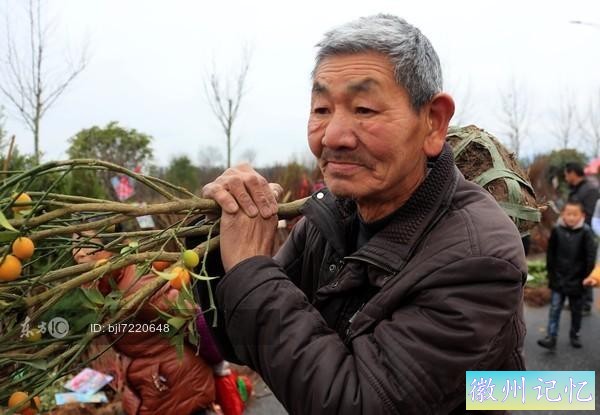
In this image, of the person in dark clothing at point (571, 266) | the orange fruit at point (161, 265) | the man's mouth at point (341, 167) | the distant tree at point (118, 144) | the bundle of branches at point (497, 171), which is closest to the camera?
the man's mouth at point (341, 167)

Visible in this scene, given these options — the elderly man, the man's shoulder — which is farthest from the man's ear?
the man's shoulder

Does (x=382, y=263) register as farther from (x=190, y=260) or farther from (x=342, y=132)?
(x=190, y=260)

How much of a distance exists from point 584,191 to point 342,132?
6503mm

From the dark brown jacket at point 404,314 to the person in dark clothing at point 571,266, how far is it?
15.3ft

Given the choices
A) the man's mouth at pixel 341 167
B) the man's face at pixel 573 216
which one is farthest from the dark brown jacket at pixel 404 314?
the man's face at pixel 573 216

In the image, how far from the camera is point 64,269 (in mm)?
1188

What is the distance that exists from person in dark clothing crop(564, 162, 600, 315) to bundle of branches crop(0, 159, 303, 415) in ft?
21.1

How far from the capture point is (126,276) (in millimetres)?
2207

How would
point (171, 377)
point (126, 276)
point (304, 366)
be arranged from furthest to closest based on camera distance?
point (171, 377), point (126, 276), point (304, 366)

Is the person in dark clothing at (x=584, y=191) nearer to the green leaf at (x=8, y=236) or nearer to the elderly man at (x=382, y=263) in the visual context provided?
the elderly man at (x=382, y=263)

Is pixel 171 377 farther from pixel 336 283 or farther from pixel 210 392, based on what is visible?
pixel 336 283

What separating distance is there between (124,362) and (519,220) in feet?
6.76

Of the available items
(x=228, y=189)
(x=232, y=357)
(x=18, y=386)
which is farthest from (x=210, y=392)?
(x=228, y=189)

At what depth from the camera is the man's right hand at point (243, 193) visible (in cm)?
122
